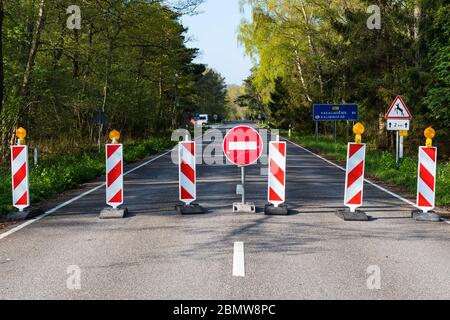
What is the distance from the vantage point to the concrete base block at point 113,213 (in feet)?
32.2

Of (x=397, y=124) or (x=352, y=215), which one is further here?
(x=397, y=124)

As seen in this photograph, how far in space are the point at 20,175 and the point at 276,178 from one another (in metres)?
4.68

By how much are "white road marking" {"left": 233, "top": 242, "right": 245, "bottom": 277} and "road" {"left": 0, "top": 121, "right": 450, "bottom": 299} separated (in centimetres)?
6

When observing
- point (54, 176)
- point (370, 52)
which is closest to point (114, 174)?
point (54, 176)

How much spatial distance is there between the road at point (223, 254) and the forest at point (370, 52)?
1225 centimetres

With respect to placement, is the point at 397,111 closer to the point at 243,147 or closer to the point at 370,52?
the point at 243,147

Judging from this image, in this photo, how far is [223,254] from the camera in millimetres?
6961

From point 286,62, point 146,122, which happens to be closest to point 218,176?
point 146,122

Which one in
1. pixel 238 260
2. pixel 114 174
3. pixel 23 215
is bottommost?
pixel 238 260

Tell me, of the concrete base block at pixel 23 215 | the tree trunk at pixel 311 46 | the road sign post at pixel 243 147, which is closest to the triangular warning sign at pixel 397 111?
the road sign post at pixel 243 147

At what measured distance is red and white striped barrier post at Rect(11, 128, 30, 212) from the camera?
988 centimetres

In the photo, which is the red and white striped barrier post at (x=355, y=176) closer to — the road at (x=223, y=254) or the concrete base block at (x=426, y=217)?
the road at (x=223, y=254)

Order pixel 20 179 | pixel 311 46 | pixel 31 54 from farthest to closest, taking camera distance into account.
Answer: pixel 311 46 → pixel 31 54 → pixel 20 179

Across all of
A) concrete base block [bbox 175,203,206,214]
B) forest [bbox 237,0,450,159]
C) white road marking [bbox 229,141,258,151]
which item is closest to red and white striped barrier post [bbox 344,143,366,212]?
white road marking [bbox 229,141,258,151]
